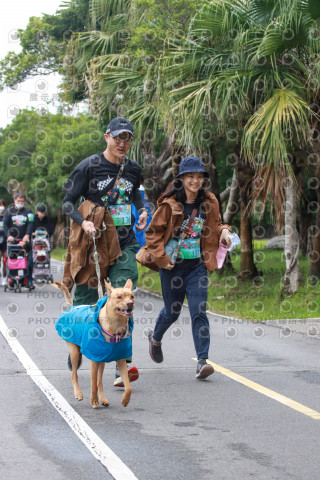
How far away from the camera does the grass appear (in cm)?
1284

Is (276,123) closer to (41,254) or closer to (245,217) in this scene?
(245,217)

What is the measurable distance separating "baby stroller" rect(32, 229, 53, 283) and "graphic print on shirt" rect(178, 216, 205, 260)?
483 inches

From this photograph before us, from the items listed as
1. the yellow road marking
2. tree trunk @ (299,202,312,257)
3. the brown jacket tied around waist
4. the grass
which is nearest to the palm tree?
the grass

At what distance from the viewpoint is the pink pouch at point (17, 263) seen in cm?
1736

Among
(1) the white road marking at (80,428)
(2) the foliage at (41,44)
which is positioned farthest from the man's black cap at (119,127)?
(2) the foliage at (41,44)

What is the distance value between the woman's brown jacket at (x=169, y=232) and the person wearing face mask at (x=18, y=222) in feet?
33.2

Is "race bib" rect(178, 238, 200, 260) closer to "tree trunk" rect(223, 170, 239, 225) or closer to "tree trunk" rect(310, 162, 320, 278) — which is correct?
"tree trunk" rect(310, 162, 320, 278)

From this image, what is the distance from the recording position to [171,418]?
592 cm

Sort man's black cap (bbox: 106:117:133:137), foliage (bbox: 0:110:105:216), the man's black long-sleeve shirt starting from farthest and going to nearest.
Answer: foliage (bbox: 0:110:105:216), the man's black long-sleeve shirt, man's black cap (bbox: 106:117:133:137)

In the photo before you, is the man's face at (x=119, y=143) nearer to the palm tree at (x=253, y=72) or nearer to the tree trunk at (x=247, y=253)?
the palm tree at (x=253, y=72)

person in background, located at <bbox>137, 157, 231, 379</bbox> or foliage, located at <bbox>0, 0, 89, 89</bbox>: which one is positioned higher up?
foliage, located at <bbox>0, 0, 89, 89</bbox>

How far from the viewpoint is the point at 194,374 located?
7.72m

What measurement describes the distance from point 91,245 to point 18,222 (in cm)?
1082

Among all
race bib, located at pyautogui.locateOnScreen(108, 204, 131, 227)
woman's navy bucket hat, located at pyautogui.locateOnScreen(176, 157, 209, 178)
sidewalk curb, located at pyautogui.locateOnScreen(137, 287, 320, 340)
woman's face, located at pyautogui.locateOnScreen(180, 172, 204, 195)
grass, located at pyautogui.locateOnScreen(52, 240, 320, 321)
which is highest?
woman's navy bucket hat, located at pyautogui.locateOnScreen(176, 157, 209, 178)
